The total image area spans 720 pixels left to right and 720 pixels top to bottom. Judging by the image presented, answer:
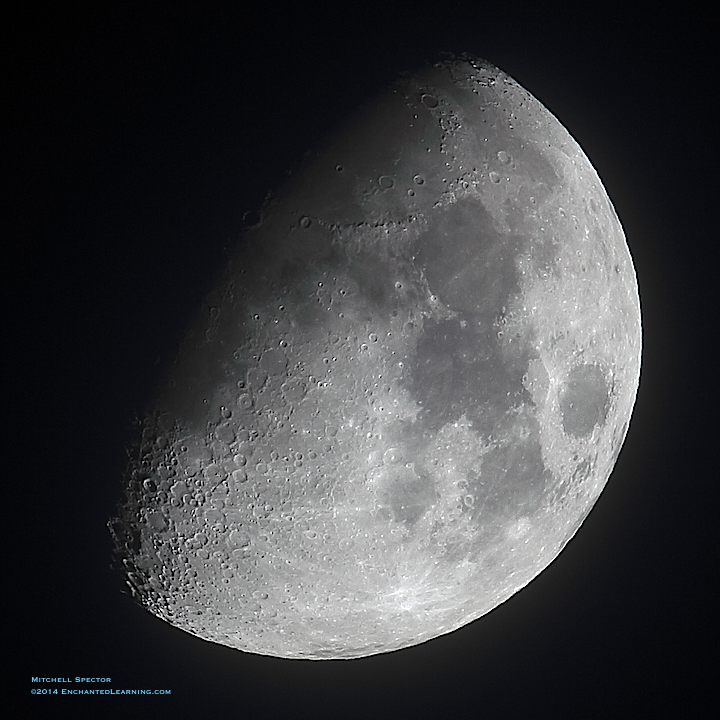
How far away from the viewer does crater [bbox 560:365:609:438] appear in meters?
2.31

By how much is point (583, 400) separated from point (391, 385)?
1.91 ft

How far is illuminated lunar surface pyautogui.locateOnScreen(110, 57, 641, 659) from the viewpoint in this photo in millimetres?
2027

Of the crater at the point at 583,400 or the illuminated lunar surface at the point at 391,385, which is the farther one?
the crater at the point at 583,400

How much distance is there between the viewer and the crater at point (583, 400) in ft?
7.58

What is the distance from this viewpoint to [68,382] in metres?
2.03

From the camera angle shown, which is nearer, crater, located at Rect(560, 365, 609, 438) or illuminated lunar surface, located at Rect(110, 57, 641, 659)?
illuminated lunar surface, located at Rect(110, 57, 641, 659)

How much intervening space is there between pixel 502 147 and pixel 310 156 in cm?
50

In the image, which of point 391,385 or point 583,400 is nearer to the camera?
point 391,385

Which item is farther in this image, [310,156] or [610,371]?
[610,371]

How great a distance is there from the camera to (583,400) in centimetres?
Result: 235

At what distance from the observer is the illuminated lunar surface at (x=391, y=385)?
2.03m

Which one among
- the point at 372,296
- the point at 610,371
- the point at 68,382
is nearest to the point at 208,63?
the point at 372,296

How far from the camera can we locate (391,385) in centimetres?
206

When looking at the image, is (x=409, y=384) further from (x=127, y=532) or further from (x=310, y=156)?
(x=127, y=532)
